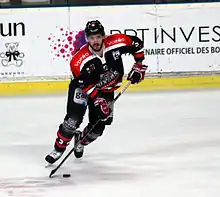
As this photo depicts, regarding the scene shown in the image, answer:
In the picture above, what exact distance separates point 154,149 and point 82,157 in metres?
Result: 0.48

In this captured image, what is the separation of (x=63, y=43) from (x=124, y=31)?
0.64 m

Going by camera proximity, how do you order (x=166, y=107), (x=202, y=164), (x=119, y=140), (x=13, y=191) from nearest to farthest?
(x=13, y=191), (x=202, y=164), (x=119, y=140), (x=166, y=107)

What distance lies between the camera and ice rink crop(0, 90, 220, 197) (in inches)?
141

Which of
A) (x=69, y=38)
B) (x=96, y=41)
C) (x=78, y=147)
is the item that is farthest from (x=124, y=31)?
(x=96, y=41)

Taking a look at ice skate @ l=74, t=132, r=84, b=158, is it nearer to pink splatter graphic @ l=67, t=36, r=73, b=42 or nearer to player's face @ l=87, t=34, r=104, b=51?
player's face @ l=87, t=34, r=104, b=51

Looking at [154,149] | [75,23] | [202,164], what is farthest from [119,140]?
[75,23]

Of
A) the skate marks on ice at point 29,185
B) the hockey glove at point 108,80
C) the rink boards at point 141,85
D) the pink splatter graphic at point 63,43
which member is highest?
the hockey glove at point 108,80

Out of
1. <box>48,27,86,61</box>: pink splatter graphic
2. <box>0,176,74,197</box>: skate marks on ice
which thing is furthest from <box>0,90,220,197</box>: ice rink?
<box>48,27,86,61</box>: pink splatter graphic

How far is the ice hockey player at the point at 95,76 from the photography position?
→ 3967 millimetres

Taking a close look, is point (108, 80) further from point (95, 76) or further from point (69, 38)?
point (69, 38)

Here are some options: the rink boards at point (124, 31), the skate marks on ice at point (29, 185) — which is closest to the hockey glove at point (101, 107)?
the skate marks on ice at point (29, 185)

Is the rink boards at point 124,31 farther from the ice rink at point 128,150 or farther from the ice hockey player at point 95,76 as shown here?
the ice hockey player at point 95,76

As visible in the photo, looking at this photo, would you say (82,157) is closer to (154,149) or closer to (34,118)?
(154,149)

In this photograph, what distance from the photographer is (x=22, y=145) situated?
480 cm
